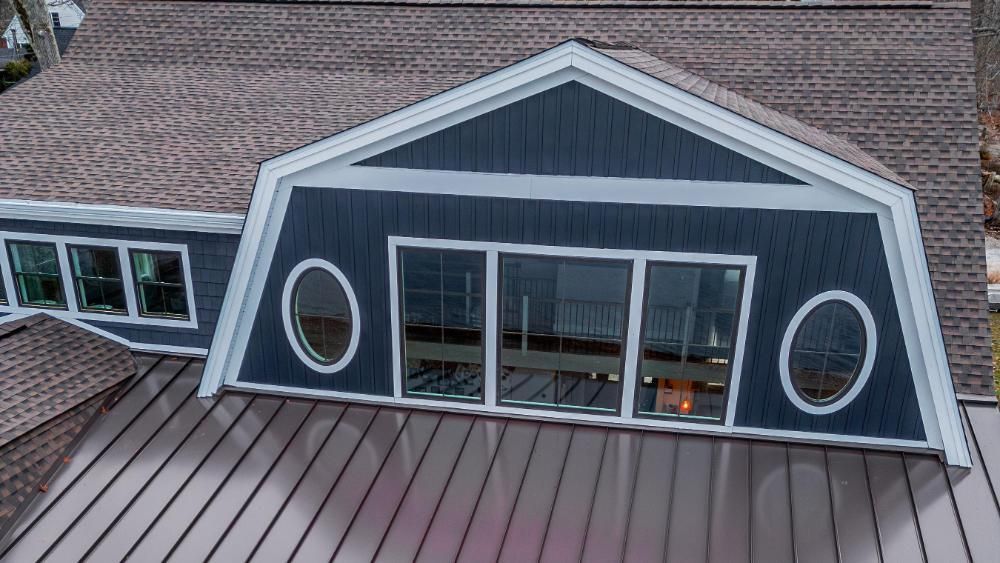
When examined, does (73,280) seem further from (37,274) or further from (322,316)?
(322,316)

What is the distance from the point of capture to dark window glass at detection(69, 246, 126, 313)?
8.54m

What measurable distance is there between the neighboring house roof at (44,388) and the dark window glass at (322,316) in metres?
2.23

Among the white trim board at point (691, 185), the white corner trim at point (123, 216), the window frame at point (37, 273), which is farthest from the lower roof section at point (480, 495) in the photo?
the white corner trim at point (123, 216)

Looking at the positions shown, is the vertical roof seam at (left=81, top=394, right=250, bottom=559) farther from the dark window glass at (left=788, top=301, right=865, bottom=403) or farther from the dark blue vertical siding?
the dark window glass at (left=788, top=301, right=865, bottom=403)

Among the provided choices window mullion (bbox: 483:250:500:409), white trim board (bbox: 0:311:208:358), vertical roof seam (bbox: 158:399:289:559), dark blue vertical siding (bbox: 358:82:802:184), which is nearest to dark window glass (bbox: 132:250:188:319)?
white trim board (bbox: 0:311:208:358)

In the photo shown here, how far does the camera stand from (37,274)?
8.77m

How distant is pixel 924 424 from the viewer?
7.00 metres

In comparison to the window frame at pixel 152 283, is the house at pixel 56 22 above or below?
above

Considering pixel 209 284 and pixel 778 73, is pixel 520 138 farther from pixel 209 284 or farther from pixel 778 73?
pixel 778 73

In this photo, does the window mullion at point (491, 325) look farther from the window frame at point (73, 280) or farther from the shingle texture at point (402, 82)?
the window frame at point (73, 280)

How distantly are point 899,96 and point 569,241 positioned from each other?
522 cm

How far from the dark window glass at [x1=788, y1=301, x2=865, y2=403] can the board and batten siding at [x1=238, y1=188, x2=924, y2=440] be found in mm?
164

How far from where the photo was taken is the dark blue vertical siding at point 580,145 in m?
6.66

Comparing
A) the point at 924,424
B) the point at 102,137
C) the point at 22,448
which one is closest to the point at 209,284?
the point at 22,448
